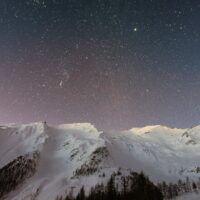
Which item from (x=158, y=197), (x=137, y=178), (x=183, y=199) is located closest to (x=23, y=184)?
(x=137, y=178)

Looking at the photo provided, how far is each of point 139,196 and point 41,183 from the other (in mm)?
80911

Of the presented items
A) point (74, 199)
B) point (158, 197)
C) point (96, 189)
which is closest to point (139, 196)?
point (158, 197)

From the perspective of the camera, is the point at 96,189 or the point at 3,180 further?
the point at 3,180

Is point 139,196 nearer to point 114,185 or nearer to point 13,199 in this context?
point 114,185

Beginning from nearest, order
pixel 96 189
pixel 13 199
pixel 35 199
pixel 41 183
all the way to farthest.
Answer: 1. pixel 96 189
2. pixel 35 199
3. pixel 13 199
4. pixel 41 183

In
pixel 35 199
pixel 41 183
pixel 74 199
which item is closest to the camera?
pixel 74 199

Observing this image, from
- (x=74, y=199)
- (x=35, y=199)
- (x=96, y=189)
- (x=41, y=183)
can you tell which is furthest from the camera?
(x=41, y=183)

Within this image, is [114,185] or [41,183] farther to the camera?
[41,183]

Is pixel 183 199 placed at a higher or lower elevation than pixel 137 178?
lower

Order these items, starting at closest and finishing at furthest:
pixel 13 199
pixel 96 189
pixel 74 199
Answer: pixel 74 199, pixel 96 189, pixel 13 199

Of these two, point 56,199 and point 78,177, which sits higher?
point 78,177

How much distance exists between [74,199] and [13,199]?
54304 mm

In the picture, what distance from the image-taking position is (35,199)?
149125 millimetres

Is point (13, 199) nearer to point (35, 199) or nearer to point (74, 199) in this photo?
point (35, 199)
